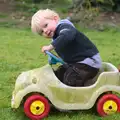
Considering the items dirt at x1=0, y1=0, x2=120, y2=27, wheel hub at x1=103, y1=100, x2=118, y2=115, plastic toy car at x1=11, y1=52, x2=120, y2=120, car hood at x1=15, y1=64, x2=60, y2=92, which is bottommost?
dirt at x1=0, y1=0, x2=120, y2=27

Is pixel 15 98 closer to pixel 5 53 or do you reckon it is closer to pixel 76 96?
pixel 76 96

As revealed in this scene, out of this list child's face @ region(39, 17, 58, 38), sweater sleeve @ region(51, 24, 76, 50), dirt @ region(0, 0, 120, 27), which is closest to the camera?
sweater sleeve @ region(51, 24, 76, 50)

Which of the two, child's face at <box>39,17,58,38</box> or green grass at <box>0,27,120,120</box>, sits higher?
child's face at <box>39,17,58,38</box>

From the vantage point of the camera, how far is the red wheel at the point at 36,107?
3777 millimetres

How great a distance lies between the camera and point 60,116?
390cm

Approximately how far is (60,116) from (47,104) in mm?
196

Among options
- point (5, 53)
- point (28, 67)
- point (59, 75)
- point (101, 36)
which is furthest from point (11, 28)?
point (59, 75)

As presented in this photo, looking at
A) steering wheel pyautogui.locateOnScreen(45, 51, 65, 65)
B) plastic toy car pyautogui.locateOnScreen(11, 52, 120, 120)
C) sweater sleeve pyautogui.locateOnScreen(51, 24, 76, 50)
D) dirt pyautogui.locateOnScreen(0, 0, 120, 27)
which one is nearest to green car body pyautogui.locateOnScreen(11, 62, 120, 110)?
plastic toy car pyautogui.locateOnScreen(11, 52, 120, 120)

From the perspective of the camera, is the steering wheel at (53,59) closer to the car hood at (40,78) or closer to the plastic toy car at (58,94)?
the plastic toy car at (58,94)

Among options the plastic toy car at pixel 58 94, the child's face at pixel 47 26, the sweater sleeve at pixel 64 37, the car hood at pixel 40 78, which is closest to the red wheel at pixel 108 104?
the plastic toy car at pixel 58 94

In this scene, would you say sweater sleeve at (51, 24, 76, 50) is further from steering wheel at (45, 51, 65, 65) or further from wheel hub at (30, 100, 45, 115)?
wheel hub at (30, 100, 45, 115)

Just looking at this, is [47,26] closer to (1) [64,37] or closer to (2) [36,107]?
(1) [64,37]

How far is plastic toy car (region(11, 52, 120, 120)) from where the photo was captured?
379 centimetres

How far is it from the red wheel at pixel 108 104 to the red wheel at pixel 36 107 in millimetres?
501
